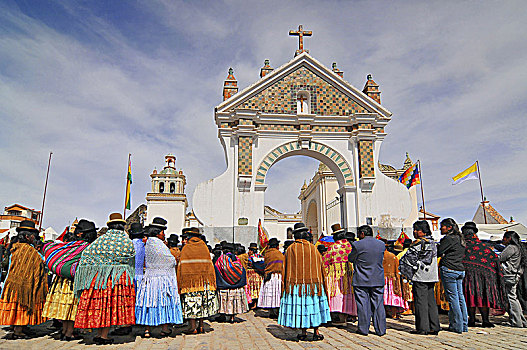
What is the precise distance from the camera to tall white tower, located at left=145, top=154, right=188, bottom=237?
3188cm

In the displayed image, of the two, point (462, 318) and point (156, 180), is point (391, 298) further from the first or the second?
point (156, 180)

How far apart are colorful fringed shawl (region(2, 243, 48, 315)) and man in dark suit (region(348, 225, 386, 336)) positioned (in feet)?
15.4

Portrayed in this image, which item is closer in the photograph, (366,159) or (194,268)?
(194,268)

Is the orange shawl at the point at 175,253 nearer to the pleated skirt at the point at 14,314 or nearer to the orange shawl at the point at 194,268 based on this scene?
the orange shawl at the point at 194,268

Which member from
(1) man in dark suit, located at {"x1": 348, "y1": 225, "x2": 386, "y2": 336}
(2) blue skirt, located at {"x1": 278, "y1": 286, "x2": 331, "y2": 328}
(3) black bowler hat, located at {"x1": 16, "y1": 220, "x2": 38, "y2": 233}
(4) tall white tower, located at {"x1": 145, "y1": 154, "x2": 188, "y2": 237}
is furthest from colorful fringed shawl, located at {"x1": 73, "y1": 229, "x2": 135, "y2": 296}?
(4) tall white tower, located at {"x1": 145, "y1": 154, "x2": 188, "y2": 237}

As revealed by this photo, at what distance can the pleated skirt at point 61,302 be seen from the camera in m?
5.00

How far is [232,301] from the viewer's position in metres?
6.46

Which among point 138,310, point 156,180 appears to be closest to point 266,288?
point 138,310

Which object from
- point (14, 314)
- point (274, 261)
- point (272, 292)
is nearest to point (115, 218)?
point (14, 314)

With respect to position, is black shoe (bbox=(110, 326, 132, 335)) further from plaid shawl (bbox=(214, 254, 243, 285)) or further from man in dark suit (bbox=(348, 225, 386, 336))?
man in dark suit (bbox=(348, 225, 386, 336))

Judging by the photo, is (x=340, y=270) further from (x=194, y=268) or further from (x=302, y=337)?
(x=194, y=268)

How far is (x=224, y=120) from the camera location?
12.8 m

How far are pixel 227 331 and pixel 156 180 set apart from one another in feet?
92.9

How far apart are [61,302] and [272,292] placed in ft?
11.5
